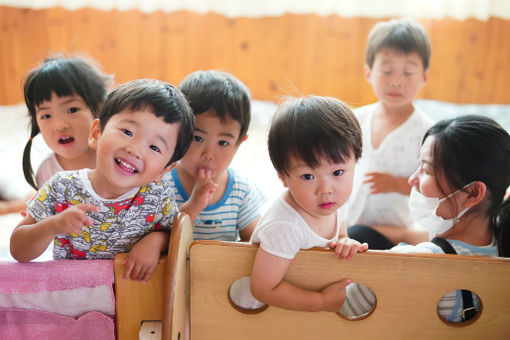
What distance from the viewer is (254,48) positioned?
8.42 ft

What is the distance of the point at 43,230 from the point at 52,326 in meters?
0.20

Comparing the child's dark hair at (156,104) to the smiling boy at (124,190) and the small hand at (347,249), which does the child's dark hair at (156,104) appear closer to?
the smiling boy at (124,190)

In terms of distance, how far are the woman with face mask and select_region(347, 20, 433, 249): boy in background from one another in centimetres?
36

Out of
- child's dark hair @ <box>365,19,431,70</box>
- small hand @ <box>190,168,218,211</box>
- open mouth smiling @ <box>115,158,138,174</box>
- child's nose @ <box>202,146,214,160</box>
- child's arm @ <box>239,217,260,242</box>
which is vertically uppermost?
child's dark hair @ <box>365,19,431,70</box>

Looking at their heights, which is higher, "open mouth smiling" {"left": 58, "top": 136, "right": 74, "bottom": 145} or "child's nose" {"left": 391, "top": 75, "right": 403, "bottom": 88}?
"child's nose" {"left": 391, "top": 75, "right": 403, "bottom": 88}

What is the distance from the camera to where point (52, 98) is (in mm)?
1163

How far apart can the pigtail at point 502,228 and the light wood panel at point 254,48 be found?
5.31 feet

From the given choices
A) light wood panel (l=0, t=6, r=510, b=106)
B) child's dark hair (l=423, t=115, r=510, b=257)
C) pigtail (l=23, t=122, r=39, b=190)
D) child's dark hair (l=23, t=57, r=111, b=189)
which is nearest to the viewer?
child's dark hair (l=423, t=115, r=510, b=257)

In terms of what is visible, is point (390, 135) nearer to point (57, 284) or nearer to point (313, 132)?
point (313, 132)

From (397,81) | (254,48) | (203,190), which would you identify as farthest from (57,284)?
(254,48)

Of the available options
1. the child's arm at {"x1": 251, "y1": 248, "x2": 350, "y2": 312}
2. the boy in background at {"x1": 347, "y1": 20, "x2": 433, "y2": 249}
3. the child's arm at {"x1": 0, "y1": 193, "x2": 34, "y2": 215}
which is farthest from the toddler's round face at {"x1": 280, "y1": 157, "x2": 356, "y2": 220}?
the child's arm at {"x1": 0, "y1": 193, "x2": 34, "y2": 215}

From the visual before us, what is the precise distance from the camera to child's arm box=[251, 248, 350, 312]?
866 mm

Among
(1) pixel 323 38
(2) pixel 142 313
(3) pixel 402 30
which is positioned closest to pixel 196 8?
(1) pixel 323 38

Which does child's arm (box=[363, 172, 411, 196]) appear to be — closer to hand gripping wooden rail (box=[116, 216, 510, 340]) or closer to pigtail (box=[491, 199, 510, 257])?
pigtail (box=[491, 199, 510, 257])
